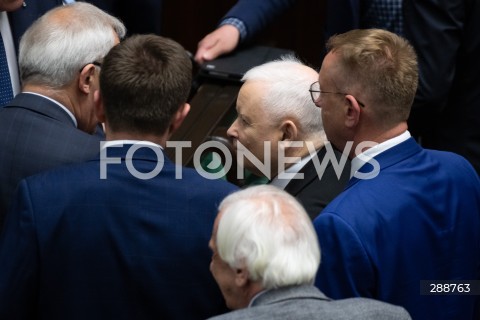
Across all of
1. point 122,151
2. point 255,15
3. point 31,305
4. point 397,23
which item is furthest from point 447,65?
point 31,305

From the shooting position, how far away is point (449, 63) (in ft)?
12.6

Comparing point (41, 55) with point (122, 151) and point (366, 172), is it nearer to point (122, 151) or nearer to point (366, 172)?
point (122, 151)

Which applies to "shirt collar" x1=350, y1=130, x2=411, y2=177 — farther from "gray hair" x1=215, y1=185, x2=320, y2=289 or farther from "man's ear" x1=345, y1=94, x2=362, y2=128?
"gray hair" x1=215, y1=185, x2=320, y2=289

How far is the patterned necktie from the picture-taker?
349 centimetres

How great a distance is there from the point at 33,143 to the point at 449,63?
6.08 ft

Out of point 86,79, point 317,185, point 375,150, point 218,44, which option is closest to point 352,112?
point 375,150

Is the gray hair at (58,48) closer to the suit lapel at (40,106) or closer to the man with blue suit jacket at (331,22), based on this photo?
the suit lapel at (40,106)

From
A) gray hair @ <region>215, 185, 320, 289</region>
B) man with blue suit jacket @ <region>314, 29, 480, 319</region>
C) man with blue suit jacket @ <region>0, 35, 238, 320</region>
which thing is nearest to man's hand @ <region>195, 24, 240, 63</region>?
man with blue suit jacket @ <region>314, 29, 480, 319</region>

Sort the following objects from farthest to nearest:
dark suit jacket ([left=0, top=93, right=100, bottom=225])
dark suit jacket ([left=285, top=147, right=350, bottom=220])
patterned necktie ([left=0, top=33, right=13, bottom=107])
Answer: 1. patterned necktie ([left=0, top=33, right=13, bottom=107])
2. dark suit jacket ([left=285, top=147, right=350, bottom=220])
3. dark suit jacket ([left=0, top=93, right=100, bottom=225])

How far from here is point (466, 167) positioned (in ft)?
9.03

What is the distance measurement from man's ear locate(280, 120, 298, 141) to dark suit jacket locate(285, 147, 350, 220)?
10 centimetres

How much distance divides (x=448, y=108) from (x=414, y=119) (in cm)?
15

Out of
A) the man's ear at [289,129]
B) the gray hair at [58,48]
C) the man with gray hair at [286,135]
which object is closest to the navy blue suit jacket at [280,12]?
the man with gray hair at [286,135]

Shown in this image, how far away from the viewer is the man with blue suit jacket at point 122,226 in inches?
92.0
